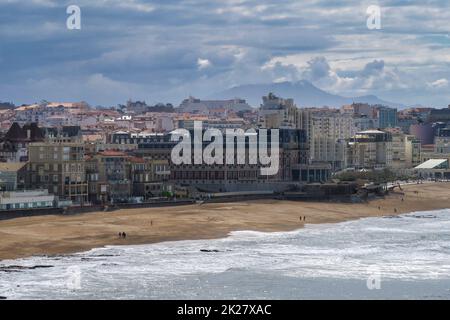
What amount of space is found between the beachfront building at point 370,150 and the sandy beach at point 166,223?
5108 centimetres

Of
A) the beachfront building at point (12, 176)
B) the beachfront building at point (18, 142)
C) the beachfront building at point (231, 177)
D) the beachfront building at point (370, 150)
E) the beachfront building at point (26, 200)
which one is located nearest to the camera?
the beachfront building at point (26, 200)

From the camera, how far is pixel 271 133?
12662 centimetres

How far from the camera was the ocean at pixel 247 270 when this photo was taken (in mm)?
48031

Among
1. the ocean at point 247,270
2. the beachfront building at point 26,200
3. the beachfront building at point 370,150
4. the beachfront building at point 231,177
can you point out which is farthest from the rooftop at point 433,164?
the beachfront building at point 26,200

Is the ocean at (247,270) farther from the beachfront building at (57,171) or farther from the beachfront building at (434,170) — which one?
the beachfront building at (434,170)

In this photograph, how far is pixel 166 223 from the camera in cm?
7856

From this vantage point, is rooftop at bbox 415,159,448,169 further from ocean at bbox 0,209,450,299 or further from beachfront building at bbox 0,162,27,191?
ocean at bbox 0,209,450,299

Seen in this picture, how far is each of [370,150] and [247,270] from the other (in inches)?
4495

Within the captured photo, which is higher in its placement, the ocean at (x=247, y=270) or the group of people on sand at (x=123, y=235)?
the group of people on sand at (x=123, y=235)

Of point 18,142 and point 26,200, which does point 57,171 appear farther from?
point 18,142

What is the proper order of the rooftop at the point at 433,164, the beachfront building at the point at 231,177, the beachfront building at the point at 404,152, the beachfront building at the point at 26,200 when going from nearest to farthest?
the beachfront building at the point at 26,200 < the beachfront building at the point at 231,177 < the rooftop at the point at 433,164 < the beachfront building at the point at 404,152

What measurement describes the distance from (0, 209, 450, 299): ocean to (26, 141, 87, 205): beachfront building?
1828cm

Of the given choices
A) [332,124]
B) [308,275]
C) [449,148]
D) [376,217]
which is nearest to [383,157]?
[449,148]
